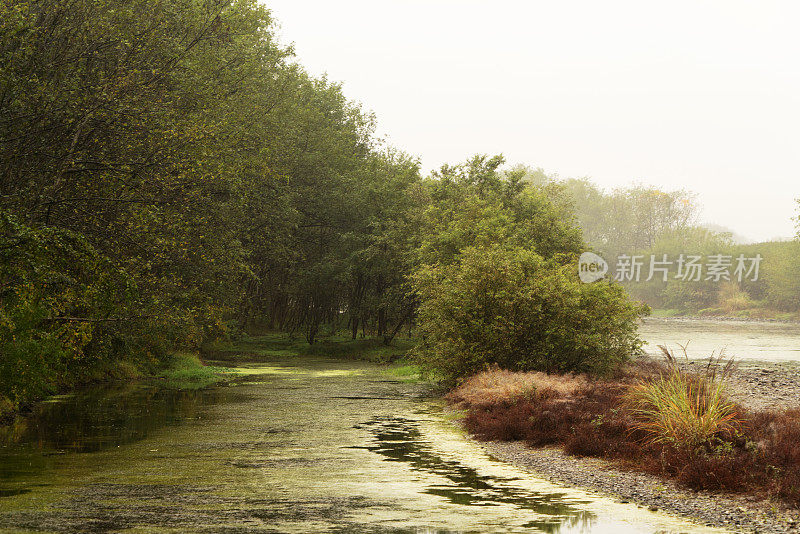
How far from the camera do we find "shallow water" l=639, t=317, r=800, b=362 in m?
45.7

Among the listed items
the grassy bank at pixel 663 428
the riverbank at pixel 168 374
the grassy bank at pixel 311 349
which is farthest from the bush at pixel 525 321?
the grassy bank at pixel 311 349

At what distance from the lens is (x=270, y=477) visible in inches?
561

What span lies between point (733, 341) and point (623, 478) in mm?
48263

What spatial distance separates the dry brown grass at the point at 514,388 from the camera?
21484 millimetres

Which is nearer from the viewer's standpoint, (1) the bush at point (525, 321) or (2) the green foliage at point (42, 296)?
(2) the green foliage at point (42, 296)

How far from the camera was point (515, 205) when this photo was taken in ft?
146

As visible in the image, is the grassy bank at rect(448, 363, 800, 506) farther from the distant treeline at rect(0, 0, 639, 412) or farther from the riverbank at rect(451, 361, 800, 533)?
the distant treeline at rect(0, 0, 639, 412)

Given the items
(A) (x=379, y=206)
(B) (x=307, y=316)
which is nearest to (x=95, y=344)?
(A) (x=379, y=206)

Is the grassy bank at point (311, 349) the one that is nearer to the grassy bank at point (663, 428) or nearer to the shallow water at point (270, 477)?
the shallow water at point (270, 477)

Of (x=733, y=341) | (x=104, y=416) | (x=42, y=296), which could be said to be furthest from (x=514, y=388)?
(x=733, y=341)

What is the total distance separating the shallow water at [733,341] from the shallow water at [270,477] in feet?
69.4

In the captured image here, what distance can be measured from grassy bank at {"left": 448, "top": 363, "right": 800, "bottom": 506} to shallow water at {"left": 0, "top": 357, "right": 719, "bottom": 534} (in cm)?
177

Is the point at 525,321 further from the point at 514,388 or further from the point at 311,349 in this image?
the point at 311,349

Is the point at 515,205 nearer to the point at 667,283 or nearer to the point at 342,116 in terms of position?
the point at 342,116
